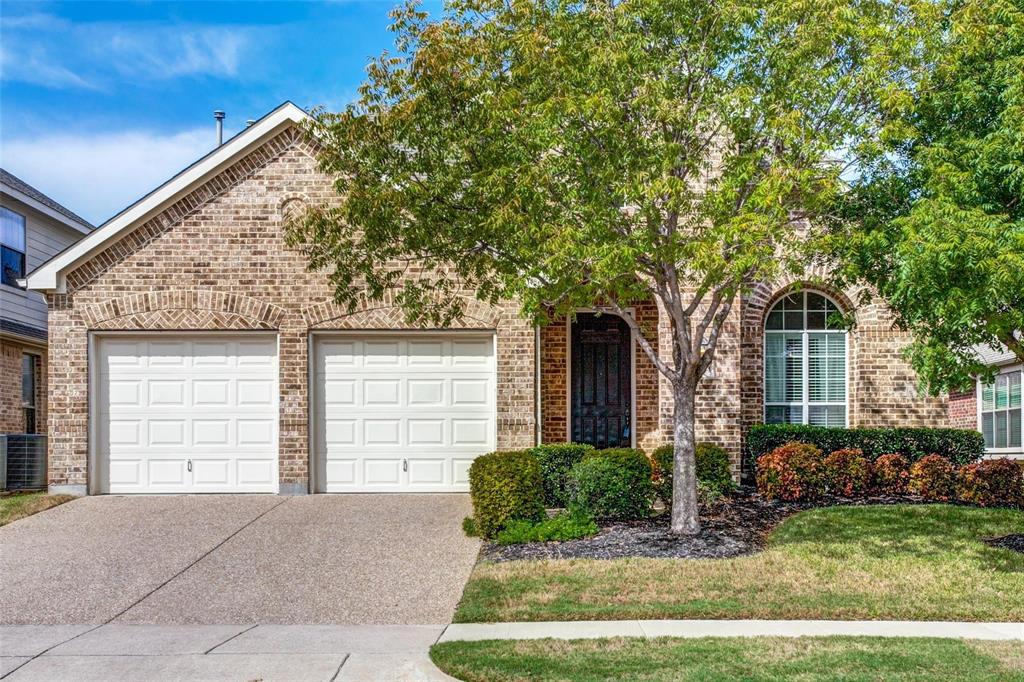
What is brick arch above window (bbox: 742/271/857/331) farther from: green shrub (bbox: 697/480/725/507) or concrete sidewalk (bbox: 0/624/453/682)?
concrete sidewalk (bbox: 0/624/453/682)

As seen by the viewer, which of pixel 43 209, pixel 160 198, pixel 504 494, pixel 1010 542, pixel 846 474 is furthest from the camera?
pixel 43 209

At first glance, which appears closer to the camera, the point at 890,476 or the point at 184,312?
the point at 890,476

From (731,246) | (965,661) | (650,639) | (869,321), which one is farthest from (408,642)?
(869,321)

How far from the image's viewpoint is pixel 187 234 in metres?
14.9

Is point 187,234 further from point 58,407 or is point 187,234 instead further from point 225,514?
point 225,514

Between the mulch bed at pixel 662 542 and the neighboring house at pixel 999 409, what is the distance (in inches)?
355

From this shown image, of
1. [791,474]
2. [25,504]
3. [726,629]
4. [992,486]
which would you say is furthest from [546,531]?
[25,504]

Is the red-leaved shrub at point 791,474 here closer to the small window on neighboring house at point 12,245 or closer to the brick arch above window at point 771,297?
the brick arch above window at point 771,297

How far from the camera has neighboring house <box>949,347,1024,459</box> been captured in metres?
19.4

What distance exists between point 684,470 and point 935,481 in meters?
5.16

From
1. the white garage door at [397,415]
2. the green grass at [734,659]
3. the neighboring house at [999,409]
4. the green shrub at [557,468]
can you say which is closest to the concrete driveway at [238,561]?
the white garage door at [397,415]

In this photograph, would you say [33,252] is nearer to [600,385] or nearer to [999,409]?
[600,385]

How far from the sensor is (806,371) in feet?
52.3

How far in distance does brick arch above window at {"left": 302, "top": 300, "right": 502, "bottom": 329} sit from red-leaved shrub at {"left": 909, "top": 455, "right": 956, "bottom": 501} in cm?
698
